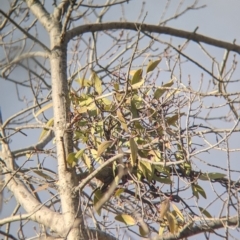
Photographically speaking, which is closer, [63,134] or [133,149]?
[133,149]

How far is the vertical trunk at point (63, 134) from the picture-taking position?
2.27m

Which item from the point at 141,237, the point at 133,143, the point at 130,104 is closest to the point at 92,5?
the point at 130,104

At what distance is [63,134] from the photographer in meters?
2.43

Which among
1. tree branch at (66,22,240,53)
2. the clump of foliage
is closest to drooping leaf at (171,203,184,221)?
the clump of foliage

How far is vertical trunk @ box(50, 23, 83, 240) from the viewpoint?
2273 mm

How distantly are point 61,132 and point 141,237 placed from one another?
1.66 feet

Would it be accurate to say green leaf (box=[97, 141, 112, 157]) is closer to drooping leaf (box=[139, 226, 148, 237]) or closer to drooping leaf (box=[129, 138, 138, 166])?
drooping leaf (box=[129, 138, 138, 166])

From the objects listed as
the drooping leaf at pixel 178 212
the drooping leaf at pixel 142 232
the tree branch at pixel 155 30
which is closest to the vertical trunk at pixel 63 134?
the tree branch at pixel 155 30

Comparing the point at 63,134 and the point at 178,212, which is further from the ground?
the point at 63,134

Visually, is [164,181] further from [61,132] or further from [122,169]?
[61,132]

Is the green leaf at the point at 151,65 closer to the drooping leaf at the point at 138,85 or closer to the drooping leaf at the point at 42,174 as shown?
the drooping leaf at the point at 138,85

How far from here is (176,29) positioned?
8.98 feet

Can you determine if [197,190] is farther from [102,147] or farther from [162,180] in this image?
[102,147]

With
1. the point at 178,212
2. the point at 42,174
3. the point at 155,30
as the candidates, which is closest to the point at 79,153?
the point at 42,174
